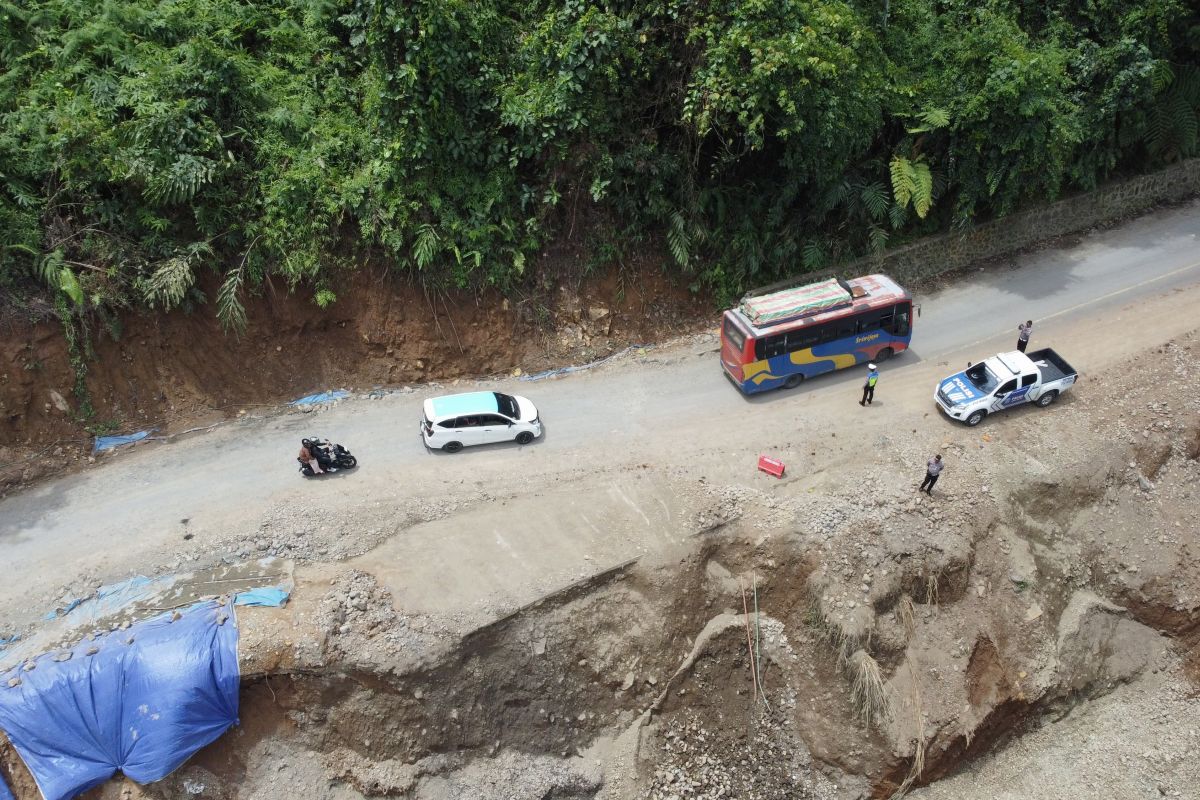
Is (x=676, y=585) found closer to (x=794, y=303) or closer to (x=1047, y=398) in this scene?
(x=794, y=303)

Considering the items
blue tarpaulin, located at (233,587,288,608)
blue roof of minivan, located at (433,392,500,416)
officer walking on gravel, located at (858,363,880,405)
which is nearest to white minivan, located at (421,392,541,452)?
blue roof of minivan, located at (433,392,500,416)

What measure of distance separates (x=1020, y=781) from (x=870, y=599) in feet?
18.8

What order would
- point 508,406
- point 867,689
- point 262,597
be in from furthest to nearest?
point 508,406
point 867,689
point 262,597

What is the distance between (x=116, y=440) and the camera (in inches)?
802

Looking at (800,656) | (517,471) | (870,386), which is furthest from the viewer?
(870,386)

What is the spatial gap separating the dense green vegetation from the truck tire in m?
6.41

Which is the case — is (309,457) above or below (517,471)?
above

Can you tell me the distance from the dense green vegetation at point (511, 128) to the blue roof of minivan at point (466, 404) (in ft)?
12.7

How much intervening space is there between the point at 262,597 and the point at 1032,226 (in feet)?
87.8

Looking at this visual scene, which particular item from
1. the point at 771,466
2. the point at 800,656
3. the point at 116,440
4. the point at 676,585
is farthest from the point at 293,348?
the point at 800,656

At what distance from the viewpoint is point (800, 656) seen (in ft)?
60.0

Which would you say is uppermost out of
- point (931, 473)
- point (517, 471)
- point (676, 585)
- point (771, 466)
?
point (517, 471)

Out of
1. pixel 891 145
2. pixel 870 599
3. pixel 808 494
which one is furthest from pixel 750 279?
pixel 870 599

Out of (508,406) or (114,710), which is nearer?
(114,710)
